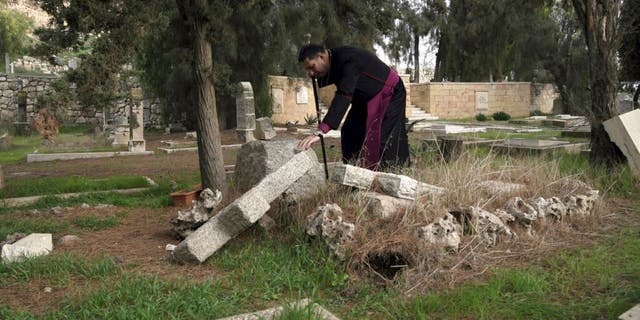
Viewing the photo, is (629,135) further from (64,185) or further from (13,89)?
(13,89)

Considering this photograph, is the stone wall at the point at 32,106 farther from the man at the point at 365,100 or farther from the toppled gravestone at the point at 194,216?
the toppled gravestone at the point at 194,216

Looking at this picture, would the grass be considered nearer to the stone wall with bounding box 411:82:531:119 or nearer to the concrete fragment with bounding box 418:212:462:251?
the concrete fragment with bounding box 418:212:462:251

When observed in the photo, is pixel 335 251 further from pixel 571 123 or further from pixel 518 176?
pixel 571 123

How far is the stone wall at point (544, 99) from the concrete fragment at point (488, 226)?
27022 mm

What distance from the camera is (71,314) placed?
287 cm

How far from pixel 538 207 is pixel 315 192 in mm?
1968

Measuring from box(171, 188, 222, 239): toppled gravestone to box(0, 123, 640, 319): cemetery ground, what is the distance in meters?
0.23

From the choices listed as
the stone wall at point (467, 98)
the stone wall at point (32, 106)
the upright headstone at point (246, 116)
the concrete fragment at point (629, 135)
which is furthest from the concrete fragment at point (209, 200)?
the stone wall at point (467, 98)

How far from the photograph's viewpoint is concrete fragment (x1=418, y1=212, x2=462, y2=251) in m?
3.64

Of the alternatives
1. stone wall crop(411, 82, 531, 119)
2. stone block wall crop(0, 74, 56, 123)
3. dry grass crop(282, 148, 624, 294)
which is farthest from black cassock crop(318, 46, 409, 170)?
stone wall crop(411, 82, 531, 119)

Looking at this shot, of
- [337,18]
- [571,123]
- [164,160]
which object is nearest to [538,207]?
[164,160]

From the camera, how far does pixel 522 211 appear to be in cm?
436

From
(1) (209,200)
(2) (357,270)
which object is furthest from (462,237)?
(1) (209,200)

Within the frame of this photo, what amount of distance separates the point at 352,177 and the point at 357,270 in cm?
96
